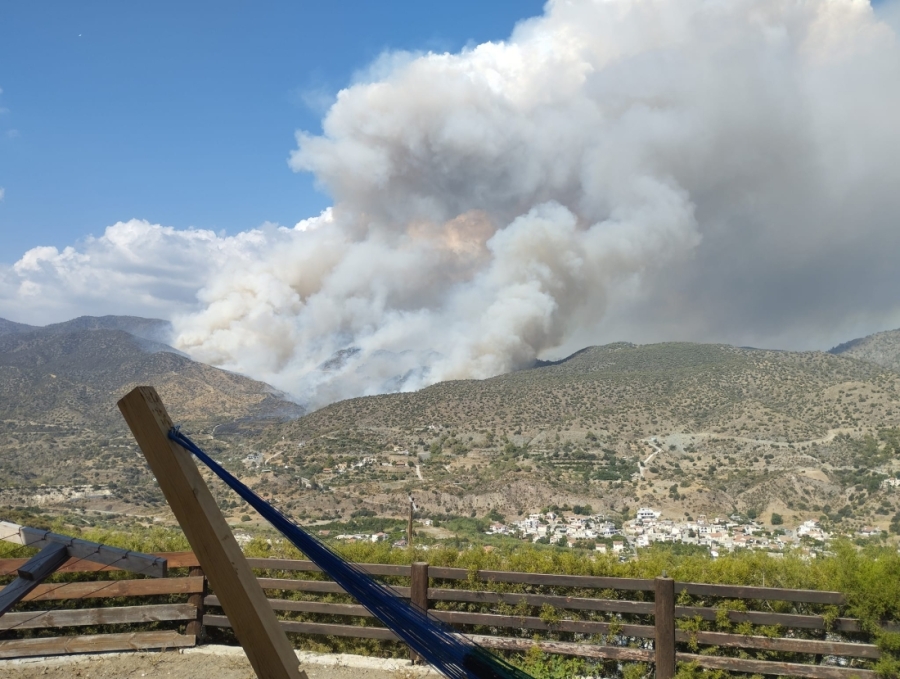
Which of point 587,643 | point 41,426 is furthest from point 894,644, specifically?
point 41,426

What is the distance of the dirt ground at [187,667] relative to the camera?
5746 millimetres

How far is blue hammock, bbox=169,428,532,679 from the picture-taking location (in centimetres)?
291

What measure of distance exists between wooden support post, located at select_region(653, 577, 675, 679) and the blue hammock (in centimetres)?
284

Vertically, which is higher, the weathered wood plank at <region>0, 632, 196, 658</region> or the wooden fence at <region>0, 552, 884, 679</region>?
the wooden fence at <region>0, 552, 884, 679</region>

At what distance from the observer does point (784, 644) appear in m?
5.20

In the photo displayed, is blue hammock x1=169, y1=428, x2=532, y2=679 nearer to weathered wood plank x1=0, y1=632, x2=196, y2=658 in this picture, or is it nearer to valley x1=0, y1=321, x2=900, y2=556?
weathered wood plank x1=0, y1=632, x2=196, y2=658

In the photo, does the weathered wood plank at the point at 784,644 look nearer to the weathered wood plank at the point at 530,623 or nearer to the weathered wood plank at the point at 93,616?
the weathered wood plank at the point at 530,623

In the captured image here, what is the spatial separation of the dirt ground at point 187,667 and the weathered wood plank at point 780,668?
7.89 feet

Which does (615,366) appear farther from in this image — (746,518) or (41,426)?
(41,426)

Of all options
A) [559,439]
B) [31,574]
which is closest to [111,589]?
[31,574]

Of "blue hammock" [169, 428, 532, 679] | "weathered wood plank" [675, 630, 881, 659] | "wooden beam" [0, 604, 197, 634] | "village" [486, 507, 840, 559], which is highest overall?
"blue hammock" [169, 428, 532, 679]

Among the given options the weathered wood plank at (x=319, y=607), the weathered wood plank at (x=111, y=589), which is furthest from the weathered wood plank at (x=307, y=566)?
the weathered wood plank at (x=111, y=589)

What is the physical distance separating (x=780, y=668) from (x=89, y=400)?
75.8 m

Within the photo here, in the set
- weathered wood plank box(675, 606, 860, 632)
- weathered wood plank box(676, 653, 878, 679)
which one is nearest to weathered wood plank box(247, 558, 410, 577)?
weathered wood plank box(675, 606, 860, 632)
